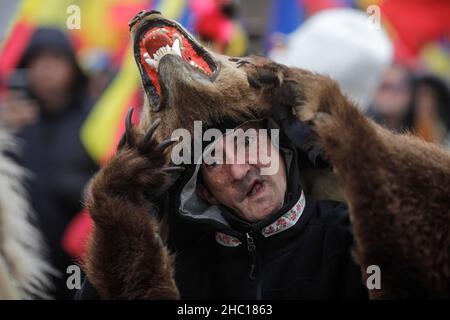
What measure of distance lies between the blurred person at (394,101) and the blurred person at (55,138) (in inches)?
72.9

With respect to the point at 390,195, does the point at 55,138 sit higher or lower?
higher

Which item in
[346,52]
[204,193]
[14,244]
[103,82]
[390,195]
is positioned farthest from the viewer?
[103,82]

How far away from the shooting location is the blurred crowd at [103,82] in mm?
4742

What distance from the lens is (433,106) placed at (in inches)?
250

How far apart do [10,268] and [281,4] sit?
365 cm

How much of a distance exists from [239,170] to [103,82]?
337cm

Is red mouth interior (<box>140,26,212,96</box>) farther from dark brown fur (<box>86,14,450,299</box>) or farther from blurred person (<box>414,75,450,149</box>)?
blurred person (<box>414,75,450,149</box>)

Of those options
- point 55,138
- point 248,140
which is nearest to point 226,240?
point 248,140

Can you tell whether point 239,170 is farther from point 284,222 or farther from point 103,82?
point 103,82

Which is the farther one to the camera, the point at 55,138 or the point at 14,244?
the point at 55,138

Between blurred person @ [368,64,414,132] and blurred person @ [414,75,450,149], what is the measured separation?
102 millimetres

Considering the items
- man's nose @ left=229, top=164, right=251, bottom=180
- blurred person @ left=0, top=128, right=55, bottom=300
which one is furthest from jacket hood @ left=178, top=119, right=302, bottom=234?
blurred person @ left=0, top=128, right=55, bottom=300

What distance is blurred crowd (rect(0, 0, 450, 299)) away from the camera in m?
4.74

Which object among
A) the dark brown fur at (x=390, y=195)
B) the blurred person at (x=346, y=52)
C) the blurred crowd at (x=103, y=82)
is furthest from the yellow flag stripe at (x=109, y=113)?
the dark brown fur at (x=390, y=195)
